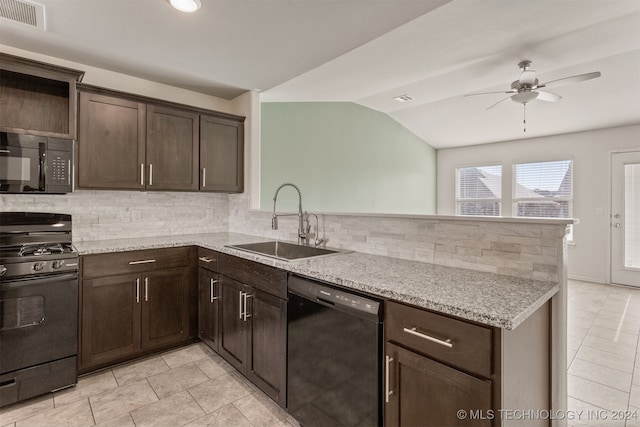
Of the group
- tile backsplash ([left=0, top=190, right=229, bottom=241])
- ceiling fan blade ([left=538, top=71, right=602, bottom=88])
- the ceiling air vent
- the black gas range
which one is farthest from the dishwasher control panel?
ceiling fan blade ([left=538, top=71, right=602, bottom=88])

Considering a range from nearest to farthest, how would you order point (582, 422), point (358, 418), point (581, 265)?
point (358, 418) < point (582, 422) < point (581, 265)

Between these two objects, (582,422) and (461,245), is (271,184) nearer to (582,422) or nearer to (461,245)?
(461,245)

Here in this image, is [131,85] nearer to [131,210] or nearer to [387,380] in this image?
[131,210]


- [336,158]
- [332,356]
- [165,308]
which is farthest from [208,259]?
[336,158]

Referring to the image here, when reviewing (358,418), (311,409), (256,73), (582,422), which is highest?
(256,73)

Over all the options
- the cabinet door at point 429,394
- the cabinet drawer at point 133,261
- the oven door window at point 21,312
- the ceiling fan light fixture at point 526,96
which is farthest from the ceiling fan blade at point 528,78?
the oven door window at point 21,312

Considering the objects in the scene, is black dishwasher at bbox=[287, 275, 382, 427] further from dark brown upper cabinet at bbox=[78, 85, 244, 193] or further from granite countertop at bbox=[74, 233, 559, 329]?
dark brown upper cabinet at bbox=[78, 85, 244, 193]

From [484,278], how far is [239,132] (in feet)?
9.10

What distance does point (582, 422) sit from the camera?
1.81m

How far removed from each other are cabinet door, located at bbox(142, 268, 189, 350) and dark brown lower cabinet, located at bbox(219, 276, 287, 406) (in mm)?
488

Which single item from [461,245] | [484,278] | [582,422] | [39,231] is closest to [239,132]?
[39,231]

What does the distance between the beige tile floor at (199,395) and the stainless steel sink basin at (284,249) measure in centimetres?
92

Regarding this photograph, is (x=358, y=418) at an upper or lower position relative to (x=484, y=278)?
lower

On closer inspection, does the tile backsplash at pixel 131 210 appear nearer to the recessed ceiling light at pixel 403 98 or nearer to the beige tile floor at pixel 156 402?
the beige tile floor at pixel 156 402
